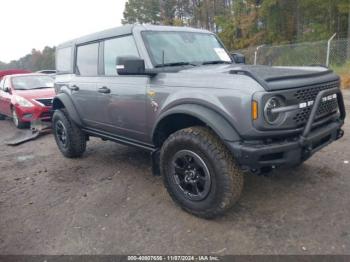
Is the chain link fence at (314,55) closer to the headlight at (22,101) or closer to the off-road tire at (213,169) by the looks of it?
the off-road tire at (213,169)

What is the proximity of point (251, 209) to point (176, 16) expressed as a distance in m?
43.1

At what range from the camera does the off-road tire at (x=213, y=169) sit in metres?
2.88

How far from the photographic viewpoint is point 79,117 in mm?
5012

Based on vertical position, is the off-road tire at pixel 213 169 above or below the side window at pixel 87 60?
below

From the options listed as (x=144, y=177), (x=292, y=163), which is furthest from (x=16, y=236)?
(x=292, y=163)

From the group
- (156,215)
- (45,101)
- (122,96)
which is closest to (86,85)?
(122,96)

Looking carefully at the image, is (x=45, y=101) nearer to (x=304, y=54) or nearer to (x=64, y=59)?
(x=64, y=59)

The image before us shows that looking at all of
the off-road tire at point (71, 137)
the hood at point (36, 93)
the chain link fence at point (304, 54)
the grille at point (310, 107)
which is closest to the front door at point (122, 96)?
the off-road tire at point (71, 137)

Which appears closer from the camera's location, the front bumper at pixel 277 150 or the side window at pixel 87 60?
the front bumper at pixel 277 150

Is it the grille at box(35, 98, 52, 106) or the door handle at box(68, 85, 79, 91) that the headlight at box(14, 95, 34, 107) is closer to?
the grille at box(35, 98, 52, 106)

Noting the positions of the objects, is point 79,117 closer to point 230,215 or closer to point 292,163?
point 230,215

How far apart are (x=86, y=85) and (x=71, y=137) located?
101 centimetres

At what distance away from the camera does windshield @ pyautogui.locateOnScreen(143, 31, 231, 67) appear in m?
3.76

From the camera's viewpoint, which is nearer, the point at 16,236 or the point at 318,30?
the point at 16,236
